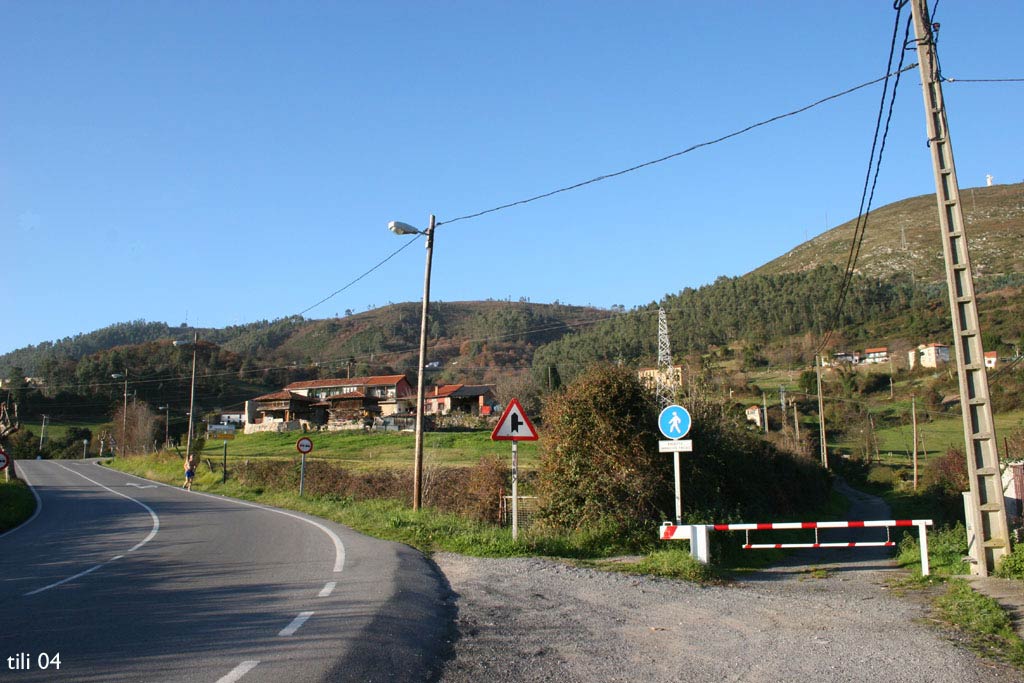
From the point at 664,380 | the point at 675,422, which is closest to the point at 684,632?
the point at 675,422

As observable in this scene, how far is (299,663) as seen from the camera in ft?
18.2

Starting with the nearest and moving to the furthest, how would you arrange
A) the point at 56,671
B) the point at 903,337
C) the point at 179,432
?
the point at 56,671, the point at 903,337, the point at 179,432

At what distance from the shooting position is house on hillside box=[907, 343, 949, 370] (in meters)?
74.2

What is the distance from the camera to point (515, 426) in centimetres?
1332

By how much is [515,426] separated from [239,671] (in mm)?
8220

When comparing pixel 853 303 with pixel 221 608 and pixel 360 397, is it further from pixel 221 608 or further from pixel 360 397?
pixel 221 608

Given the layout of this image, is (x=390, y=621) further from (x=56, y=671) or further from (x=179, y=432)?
(x=179, y=432)

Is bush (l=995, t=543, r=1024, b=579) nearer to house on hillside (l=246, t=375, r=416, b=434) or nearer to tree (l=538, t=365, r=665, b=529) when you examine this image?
tree (l=538, t=365, r=665, b=529)

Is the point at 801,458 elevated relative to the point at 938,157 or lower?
lower

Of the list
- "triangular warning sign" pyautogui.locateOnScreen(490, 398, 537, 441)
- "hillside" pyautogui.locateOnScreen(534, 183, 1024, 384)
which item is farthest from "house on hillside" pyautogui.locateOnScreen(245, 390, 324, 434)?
"triangular warning sign" pyautogui.locateOnScreen(490, 398, 537, 441)

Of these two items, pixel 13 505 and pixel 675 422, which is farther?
pixel 13 505

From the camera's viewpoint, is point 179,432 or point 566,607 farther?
point 179,432

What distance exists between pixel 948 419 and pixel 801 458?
37231 mm

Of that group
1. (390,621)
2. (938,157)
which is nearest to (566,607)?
(390,621)
